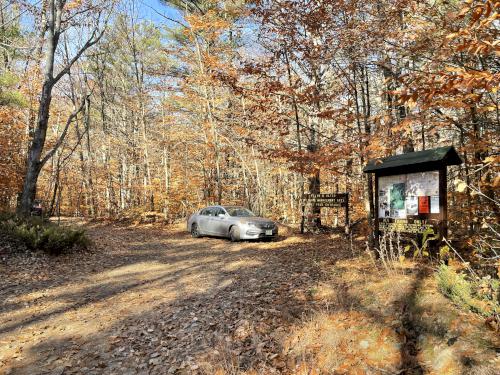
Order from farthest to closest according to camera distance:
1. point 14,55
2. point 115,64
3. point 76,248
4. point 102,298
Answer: point 115,64 → point 14,55 → point 76,248 → point 102,298

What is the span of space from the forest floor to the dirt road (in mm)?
24

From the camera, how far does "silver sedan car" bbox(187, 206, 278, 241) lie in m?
13.3

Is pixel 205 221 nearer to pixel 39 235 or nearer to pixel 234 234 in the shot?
pixel 234 234

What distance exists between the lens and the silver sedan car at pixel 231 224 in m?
13.3

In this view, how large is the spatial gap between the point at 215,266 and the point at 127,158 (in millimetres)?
24398

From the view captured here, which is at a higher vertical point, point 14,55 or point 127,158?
point 14,55

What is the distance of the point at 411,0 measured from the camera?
8.25 metres

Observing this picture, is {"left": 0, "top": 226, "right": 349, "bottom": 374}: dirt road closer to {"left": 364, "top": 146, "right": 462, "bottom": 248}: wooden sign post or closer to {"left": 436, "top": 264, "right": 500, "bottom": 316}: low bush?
{"left": 364, "top": 146, "right": 462, "bottom": 248}: wooden sign post

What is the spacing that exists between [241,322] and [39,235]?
25.4 ft

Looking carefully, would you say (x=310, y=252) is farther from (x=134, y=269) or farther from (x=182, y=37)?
(x=182, y=37)

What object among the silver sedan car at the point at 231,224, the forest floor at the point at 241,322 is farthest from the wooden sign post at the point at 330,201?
the forest floor at the point at 241,322

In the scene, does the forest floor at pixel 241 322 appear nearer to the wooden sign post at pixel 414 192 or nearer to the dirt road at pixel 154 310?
the dirt road at pixel 154 310

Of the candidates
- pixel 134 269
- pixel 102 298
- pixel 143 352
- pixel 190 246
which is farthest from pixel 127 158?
pixel 143 352

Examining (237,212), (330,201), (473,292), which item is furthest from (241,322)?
(237,212)
